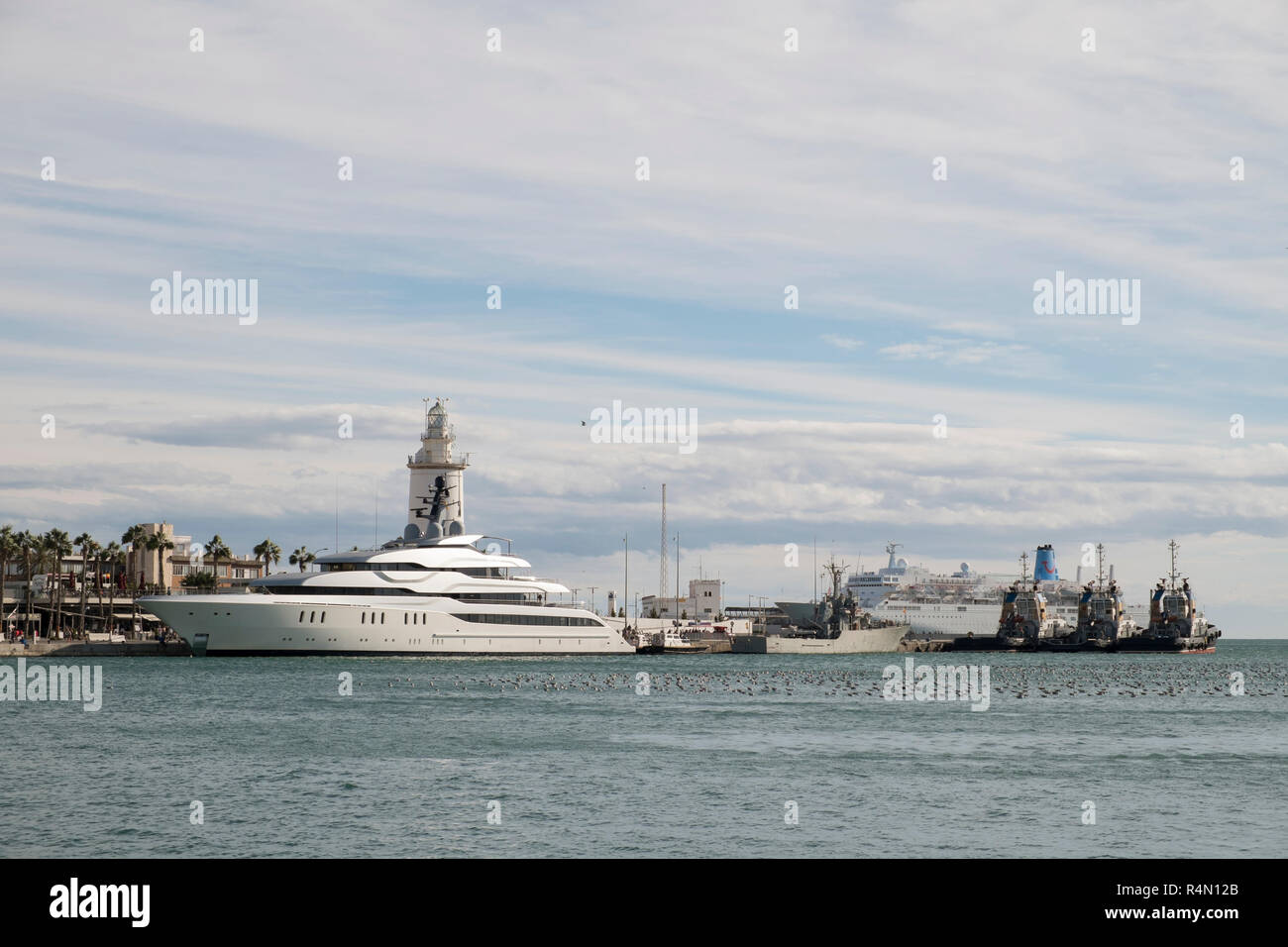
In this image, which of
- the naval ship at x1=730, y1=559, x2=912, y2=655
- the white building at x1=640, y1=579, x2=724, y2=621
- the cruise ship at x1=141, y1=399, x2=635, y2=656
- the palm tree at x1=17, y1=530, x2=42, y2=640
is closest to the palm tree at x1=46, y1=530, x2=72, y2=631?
the palm tree at x1=17, y1=530, x2=42, y2=640

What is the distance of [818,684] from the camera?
7512 centimetres

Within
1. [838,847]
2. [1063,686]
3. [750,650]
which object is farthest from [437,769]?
[750,650]

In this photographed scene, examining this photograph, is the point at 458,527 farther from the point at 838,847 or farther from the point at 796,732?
the point at 838,847

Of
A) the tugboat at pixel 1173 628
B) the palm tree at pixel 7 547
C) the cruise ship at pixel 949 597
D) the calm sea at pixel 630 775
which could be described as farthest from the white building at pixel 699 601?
the calm sea at pixel 630 775

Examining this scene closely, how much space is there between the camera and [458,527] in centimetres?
10762

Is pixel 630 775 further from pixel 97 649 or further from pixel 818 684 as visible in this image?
pixel 97 649

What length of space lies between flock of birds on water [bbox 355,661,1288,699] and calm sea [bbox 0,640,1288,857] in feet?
11.0

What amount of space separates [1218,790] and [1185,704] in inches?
1243

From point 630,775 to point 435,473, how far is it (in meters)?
82.2

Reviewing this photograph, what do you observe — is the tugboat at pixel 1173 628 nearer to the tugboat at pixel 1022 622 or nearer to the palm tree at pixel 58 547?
the tugboat at pixel 1022 622

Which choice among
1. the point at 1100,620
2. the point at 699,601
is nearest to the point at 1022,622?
the point at 1100,620

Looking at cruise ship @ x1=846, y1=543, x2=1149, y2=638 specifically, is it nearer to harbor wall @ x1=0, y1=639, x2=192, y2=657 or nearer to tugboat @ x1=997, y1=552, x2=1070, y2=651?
tugboat @ x1=997, y1=552, x2=1070, y2=651

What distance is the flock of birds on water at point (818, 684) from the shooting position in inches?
2613

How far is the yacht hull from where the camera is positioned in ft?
291
